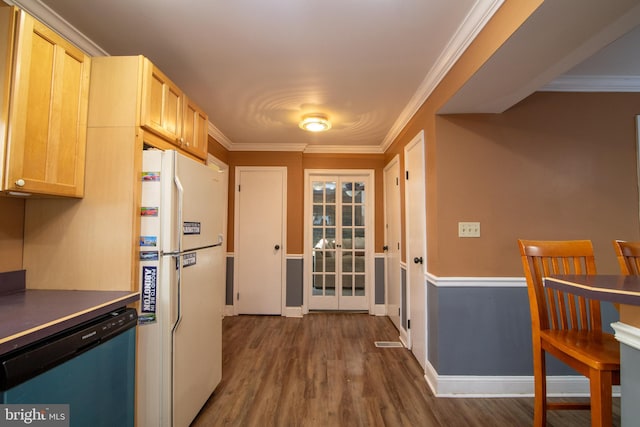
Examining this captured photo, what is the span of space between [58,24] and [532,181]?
3.34m

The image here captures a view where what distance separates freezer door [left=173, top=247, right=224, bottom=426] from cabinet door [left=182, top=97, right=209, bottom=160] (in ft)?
2.57

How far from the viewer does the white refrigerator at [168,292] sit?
4.84 ft

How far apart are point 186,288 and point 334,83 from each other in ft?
6.21

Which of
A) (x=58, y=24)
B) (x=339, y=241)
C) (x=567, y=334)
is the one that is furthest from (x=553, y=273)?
(x=58, y=24)

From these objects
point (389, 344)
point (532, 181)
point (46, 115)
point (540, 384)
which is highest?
point (46, 115)

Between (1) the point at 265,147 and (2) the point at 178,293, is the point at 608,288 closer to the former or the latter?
(2) the point at 178,293

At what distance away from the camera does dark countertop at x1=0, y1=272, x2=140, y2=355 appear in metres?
0.91

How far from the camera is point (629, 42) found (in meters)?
1.77

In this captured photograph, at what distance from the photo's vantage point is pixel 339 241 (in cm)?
416

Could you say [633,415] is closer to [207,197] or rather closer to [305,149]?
[207,197]

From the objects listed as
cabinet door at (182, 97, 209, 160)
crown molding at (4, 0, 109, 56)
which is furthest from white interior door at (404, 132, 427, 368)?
crown molding at (4, 0, 109, 56)

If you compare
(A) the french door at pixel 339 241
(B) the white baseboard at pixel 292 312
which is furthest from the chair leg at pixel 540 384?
(B) the white baseboard at pixel 292 312

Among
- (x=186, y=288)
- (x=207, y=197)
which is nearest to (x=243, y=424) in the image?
(x=186, y=288)

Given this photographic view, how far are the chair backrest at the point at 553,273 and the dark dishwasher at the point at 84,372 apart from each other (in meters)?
2.14
